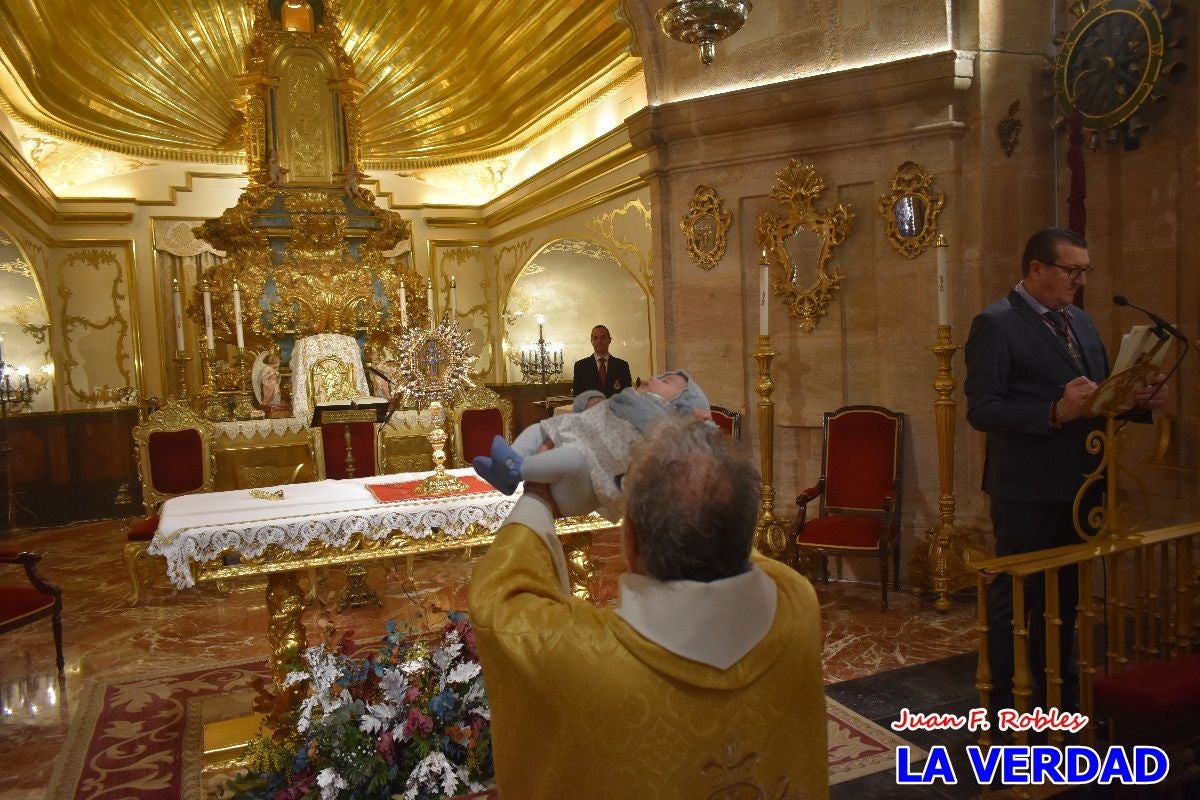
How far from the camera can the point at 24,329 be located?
31.8 ft

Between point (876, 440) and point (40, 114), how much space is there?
10217mm

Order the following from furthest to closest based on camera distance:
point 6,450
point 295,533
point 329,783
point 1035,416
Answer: point 6,450
point 295,533
point 1035,416
point 329,783

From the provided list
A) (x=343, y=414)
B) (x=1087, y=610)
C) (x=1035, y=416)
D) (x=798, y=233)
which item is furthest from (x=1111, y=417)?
(x=343, y=414)

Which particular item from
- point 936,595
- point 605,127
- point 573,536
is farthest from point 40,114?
point 936,595

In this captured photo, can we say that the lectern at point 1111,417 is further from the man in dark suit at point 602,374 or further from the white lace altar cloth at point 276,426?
the white lace altar cloth at point 276,426

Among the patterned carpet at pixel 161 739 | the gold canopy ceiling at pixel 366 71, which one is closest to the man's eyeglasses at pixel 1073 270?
the patterned carpet at pixel 161 739

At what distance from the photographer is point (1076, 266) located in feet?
9.91

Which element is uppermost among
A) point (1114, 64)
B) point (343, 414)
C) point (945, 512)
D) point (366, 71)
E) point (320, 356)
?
point (366, 71)

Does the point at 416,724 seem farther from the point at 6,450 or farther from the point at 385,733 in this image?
the point at 6,450

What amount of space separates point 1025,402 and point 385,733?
7.97ft

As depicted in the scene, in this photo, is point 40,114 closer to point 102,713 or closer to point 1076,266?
point 102,713

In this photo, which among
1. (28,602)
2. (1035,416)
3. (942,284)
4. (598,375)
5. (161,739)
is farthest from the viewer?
(598,375)

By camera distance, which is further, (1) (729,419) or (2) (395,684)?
(1) (729,419)

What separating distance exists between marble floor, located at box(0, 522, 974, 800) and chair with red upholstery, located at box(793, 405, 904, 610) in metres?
0.36
